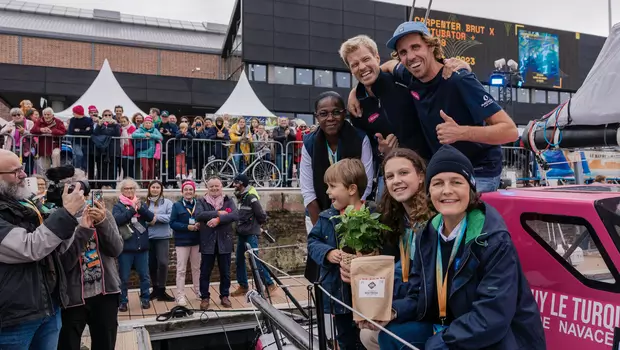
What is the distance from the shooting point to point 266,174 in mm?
11453

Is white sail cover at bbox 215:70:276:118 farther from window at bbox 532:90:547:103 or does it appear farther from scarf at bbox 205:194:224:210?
window at bbox 532:90:547:103

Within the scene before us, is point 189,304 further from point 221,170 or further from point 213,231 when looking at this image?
point 221,170

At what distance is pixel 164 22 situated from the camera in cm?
3816

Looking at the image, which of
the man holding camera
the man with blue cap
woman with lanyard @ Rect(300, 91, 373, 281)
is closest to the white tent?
the man holding camera

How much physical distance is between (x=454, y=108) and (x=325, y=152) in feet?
3.67

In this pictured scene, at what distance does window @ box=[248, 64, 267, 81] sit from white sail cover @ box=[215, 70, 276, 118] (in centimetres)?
824

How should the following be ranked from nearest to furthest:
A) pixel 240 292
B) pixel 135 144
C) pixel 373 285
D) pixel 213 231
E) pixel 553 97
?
pixel 373 285 → pixel 213 231 → pixel 240 292 → pixel 135 144 → pixel 553 97

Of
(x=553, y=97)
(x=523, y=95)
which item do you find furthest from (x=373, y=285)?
(x=553, y=97)

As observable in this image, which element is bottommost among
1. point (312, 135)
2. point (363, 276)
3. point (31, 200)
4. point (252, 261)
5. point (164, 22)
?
point (252, 261)

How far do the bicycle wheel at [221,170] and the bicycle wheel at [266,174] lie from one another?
0.58 metres

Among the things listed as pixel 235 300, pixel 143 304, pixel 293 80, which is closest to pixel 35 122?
pixel 143 304

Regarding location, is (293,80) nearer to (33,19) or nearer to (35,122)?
(35,122)

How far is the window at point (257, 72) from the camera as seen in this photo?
24.2m

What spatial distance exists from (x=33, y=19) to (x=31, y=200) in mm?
36155
